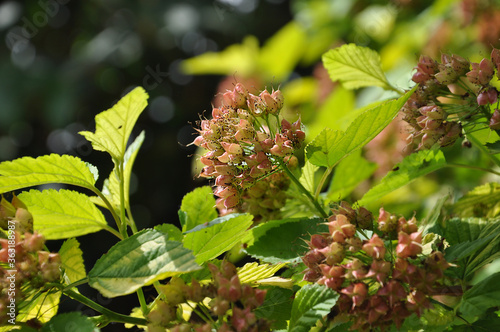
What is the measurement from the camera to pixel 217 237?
689 millimetres

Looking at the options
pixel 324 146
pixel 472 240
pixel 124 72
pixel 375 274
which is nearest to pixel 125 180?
pixel 324 146

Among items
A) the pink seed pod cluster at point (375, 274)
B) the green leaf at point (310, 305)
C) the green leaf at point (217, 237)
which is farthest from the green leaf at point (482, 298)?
the green leaf at point (217, 237)

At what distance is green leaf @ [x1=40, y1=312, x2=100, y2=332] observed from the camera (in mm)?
554

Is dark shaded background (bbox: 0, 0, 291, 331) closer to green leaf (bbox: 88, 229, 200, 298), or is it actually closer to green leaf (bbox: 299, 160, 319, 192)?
green leaf (bbox: 299, 160, 319, 192)

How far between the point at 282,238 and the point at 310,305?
0.56 ft

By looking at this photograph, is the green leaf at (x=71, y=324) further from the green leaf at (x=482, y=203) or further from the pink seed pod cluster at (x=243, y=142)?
the green leaf at (x=482, y=203)

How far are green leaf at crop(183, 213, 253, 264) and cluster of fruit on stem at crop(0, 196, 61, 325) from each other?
176mm

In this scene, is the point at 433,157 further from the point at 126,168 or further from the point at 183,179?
the point at 183,179

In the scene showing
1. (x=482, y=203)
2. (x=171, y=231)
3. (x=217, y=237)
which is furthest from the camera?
(x=482, y=203)

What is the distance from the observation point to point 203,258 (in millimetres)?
688

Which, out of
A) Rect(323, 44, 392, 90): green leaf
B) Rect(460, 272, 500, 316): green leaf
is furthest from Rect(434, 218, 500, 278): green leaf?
Rect(323, 44, 392, 90): green leaf

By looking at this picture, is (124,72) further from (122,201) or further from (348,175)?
(122,201)

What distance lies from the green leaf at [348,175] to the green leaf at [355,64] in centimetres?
14

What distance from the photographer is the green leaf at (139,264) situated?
22.6 inches
